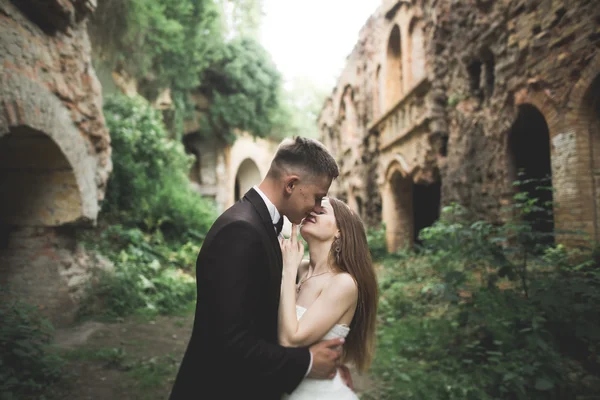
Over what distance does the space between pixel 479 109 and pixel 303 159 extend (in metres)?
7.18

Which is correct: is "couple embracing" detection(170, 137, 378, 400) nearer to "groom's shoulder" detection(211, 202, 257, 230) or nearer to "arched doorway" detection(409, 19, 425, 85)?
"groom's shoulder" detection(211, 202, 257, 230)

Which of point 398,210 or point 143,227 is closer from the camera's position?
point 143,227

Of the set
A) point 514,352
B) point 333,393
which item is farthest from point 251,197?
point 514,352

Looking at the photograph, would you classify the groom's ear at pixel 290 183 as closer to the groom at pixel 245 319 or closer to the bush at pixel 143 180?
the groom at pixel 245 319

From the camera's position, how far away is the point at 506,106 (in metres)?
6.84

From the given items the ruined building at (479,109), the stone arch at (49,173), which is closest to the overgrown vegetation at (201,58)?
the stone arch at (49,173)

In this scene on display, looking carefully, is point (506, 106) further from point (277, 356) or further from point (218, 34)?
point (218, 34)

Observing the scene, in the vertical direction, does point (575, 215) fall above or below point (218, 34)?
below

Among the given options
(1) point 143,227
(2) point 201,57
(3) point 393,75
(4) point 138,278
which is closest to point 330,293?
(4) point 138,278

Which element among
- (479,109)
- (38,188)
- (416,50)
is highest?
(416,50)

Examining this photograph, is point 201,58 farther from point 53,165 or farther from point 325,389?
point 325,389

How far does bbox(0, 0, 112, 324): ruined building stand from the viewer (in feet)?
16.4

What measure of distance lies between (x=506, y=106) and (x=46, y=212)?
764cm

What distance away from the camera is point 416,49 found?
11336mm
